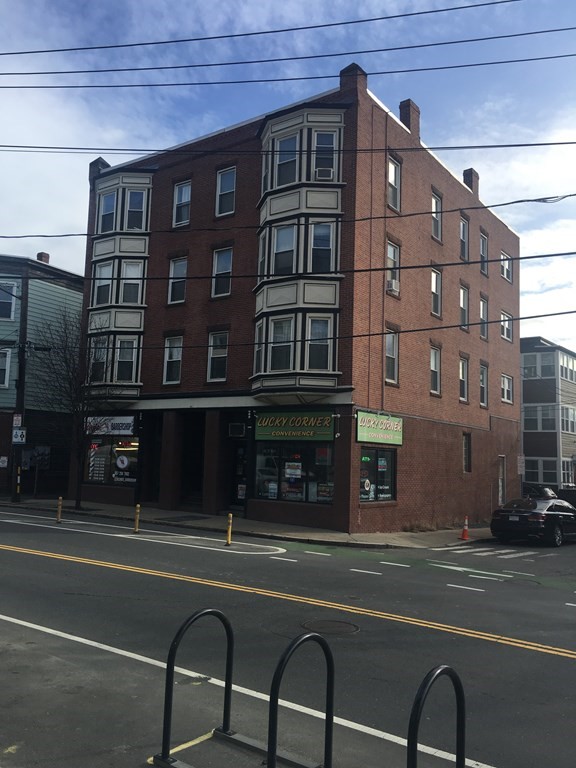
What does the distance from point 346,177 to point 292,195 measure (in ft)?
6.31

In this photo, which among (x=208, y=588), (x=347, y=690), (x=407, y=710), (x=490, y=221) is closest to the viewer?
(x=407, y=710)

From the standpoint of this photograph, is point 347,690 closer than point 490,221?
Yes

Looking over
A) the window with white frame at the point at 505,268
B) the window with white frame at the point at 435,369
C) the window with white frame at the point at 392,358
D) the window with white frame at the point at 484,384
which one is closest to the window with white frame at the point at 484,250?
the window with white frame at the point at 505,268

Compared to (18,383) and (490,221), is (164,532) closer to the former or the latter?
(18,383)

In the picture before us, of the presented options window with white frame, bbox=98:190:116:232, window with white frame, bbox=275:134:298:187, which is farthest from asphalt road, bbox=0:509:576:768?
window with white frame, bbox=98:190:116:232

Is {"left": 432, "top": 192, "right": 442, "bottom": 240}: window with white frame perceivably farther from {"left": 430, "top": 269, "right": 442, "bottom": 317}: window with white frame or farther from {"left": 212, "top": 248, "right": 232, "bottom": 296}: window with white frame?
{"left": 212, "top": 248, "right": 232, "bottom": 296}: window with white frame

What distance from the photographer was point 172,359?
2748 cm

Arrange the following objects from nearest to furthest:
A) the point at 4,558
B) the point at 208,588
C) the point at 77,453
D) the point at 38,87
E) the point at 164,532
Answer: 1. the point at 208,588
2. the point at 4,558
3. the point at 38,87
4. the point at 164,532
5. the point at 77,453

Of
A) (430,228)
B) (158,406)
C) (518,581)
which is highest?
(430,228)

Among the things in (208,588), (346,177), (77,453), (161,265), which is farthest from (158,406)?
(208,588)

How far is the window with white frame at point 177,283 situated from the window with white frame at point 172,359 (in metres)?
1.61

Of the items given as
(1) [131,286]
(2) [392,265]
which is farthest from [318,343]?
(1) [131,286]

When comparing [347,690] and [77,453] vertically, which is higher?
[77,453]

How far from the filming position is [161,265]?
28.3m
